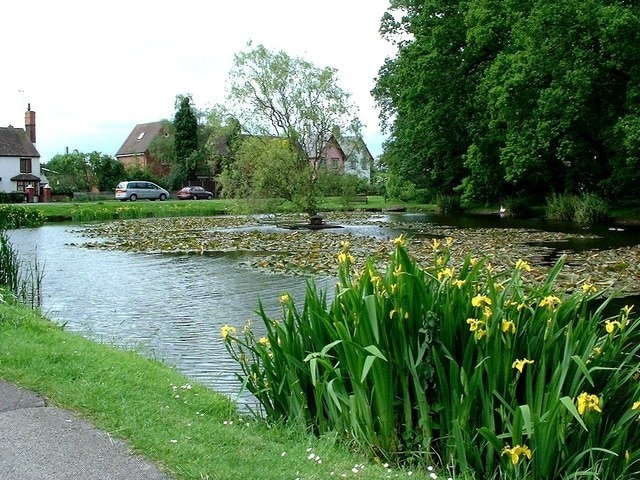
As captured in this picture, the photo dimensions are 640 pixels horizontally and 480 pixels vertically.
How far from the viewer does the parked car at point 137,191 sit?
60.8 m

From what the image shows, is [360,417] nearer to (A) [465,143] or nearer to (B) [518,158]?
(B) [518,158]

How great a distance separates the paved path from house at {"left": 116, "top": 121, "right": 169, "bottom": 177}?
269ft

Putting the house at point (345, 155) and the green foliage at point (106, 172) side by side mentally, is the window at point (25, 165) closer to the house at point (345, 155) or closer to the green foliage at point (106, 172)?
the green foliage at point (106, 172)

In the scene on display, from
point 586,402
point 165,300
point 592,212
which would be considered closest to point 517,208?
point 592,212

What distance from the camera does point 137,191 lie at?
203ft

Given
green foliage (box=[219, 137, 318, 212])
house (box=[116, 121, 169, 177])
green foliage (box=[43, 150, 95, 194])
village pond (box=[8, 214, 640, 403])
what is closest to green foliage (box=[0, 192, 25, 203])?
green foliage (box=[43, 150, 95, 194])

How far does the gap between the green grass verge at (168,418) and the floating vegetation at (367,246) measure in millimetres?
8227

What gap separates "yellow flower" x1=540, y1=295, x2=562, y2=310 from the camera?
189 inches

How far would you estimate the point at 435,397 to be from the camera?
502cm

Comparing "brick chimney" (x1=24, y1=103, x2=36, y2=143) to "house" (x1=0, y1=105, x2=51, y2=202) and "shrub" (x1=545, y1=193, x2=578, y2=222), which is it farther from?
"shrub" (x1=545, y1=193, x2=578, y2=222)

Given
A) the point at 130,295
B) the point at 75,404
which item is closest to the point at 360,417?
the point at 75,404

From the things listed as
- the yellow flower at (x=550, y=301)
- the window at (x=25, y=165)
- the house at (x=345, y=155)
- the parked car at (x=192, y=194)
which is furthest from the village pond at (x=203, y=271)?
the window at (x=25, y=165)

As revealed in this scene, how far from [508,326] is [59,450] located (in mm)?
2982

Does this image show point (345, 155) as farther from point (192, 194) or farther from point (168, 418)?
point (168, 418)
